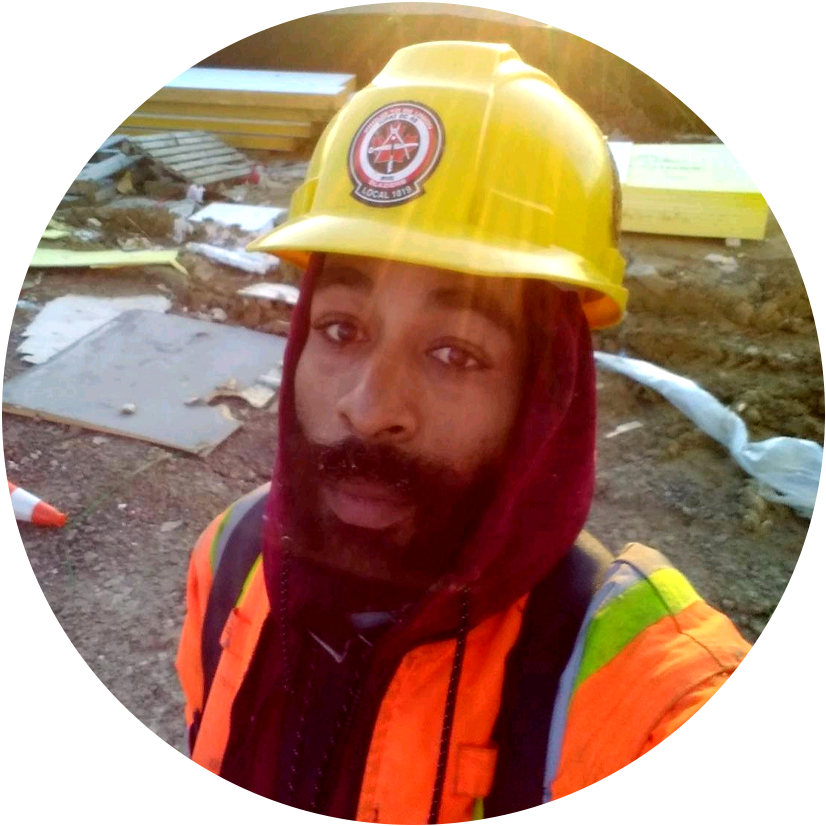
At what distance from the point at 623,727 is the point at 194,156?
8.40m

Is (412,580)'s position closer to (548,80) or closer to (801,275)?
(548,80)

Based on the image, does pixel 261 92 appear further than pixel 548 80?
Yes

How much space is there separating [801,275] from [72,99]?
826 centimetres

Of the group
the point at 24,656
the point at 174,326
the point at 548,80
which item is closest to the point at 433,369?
the point at 548,80

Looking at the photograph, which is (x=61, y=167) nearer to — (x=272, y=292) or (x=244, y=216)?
(x=244, y=216)

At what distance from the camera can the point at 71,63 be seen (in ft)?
30.9

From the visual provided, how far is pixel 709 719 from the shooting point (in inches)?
45.5

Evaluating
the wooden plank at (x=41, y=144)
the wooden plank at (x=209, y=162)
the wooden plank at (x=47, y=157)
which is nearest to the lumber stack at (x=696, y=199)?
the wooden plank at (x=209, y=162)

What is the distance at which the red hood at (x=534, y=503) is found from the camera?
4.66 feet

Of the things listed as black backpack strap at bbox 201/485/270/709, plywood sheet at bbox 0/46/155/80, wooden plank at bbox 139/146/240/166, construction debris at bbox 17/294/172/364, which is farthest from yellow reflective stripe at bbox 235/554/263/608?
plywood sheet at bbox 0/46/155/80

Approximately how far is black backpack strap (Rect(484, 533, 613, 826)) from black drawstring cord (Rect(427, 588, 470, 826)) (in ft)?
0.27

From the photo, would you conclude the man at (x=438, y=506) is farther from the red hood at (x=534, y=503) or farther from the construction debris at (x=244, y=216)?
the construction debris at (x=244, y=216)

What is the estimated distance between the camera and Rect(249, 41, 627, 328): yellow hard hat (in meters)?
1.49

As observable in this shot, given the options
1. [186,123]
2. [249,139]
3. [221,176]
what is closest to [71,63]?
[186,123]
